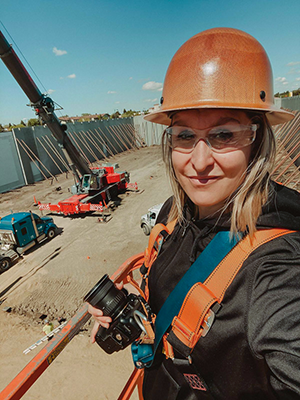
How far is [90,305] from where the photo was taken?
5.64ft

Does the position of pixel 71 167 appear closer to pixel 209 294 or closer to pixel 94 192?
pixel 94 192

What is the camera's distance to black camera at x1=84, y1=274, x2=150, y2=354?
5.45ft

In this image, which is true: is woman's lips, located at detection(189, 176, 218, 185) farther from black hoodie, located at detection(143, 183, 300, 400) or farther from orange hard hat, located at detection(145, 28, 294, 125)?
orange hard hat, located at detection(145, 28, 294, 125)

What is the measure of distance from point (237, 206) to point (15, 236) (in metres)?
9.13

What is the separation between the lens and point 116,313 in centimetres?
169

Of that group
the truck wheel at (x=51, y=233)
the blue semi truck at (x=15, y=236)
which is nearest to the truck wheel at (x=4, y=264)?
the blue semi truck at (x=15, y=236)

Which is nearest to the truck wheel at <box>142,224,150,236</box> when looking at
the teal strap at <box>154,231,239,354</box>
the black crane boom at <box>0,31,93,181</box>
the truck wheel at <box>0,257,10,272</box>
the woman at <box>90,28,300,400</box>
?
the truck wheel at <box>0,257,10,272</box>

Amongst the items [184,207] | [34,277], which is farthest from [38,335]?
[184,207]

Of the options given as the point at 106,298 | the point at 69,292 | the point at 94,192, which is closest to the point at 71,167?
the point at 94,192

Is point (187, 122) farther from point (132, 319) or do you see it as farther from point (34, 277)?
point (34, 277)

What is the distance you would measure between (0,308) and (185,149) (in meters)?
7.28

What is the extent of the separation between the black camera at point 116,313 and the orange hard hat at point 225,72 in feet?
4.31

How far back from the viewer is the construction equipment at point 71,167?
28.3 ft

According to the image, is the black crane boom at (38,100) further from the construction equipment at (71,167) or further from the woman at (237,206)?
the woman at (237,206)
